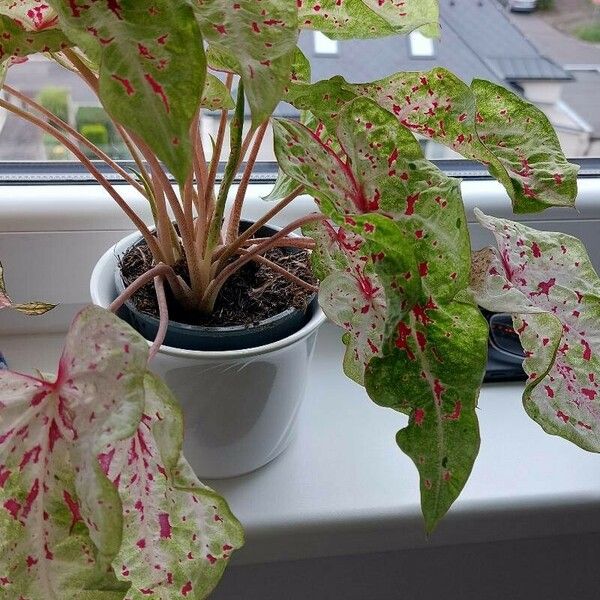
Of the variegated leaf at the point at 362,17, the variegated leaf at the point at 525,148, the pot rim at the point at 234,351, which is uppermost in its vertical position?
the variegated leaf at the point at 362,17

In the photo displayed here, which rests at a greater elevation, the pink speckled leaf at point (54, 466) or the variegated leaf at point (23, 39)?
the variegated leaf at point (23, 39)

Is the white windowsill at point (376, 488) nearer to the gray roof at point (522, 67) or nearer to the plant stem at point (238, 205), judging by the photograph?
the plant stem at point (238, 205)

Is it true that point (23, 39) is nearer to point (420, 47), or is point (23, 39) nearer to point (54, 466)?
point (54, 466)

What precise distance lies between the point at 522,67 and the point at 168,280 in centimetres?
67

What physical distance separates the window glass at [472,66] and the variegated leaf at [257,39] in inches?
22.7

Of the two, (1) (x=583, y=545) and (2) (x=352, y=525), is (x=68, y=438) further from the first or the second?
(1) (x=583, y=545)

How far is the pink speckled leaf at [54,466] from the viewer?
0.38 meters

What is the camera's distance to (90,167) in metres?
0.59

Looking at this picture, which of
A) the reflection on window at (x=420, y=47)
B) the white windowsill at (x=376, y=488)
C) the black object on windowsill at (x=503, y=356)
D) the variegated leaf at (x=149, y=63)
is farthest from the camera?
the reflection on window at (x=420, y=47)

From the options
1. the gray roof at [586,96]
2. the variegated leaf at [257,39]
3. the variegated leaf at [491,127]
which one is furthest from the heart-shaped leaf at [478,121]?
the gray roof at [586,96]

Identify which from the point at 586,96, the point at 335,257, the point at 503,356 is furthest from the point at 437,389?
the point at 586,96

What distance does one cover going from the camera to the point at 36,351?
866mm

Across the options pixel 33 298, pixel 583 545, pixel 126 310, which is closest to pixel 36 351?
pixel 33 298

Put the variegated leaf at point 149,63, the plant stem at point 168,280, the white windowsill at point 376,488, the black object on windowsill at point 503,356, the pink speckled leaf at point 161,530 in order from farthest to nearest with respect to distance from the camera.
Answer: the black object on windowsill at point 503,356 < the white windowsill at point 376,488 < the plant stem at point 168,280 < the pink speckled leaf at point 161,530 < the variegated leaf at point 149,63
